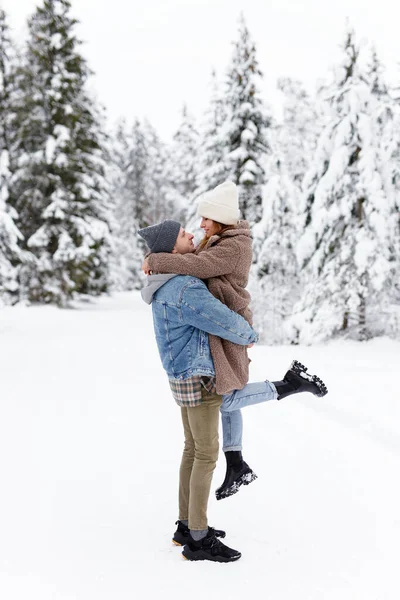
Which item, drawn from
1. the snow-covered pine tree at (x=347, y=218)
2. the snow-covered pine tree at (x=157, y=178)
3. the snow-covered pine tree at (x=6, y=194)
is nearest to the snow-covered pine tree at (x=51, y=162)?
the snow-covered pine tree at (x=6, y=194)

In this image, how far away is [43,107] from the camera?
24.5m

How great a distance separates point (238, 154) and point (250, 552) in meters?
19.2

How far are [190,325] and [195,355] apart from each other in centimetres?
19

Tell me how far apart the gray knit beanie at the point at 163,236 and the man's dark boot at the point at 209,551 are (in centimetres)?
193

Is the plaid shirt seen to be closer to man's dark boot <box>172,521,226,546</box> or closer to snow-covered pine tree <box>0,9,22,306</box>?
man's dark boot <box>172,521,226,546</box>

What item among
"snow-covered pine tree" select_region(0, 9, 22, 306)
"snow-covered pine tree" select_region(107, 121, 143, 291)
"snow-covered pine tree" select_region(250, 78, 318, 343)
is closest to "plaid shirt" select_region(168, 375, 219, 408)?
"snow-covered pine tree" select_region(0, 9, 22, 306)

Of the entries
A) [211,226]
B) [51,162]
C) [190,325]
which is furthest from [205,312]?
[51,162]

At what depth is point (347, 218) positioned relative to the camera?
1483 centimetres

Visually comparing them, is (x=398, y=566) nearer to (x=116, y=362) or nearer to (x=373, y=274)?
(x=116, y=362)

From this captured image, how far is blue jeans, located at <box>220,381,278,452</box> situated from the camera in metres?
3.46

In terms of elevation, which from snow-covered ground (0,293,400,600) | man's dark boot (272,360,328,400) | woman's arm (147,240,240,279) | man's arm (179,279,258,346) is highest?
woman's arm (147,240,240,279)

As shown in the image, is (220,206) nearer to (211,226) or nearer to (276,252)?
(211,226)

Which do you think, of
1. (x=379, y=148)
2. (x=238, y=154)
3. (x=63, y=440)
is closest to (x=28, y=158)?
(x=238, y=154)

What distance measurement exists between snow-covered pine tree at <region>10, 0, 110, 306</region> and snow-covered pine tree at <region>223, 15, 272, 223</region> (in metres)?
7.67
